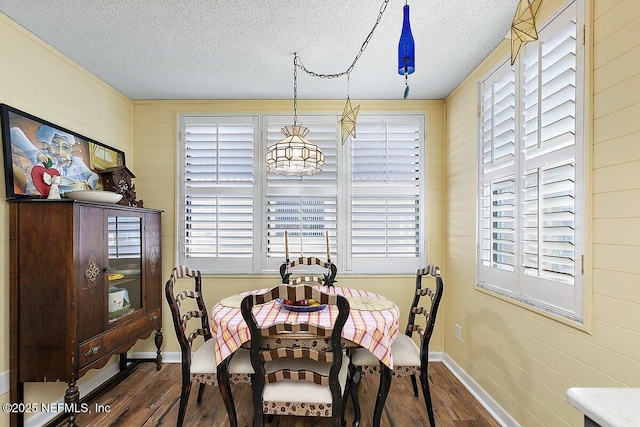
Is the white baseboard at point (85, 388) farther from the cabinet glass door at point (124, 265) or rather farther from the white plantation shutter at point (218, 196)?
the white plantation shutter at point (218, 196)

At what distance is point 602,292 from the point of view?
1529mm

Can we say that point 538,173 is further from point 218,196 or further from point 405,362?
point 218,196

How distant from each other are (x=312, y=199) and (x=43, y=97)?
2.27 metres

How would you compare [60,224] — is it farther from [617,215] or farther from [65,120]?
[617,215]

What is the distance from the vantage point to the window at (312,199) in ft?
11.0

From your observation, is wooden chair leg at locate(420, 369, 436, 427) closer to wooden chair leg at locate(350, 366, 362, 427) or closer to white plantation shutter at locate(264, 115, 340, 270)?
wooden chair leg at locate(350, 366, 362, 427)

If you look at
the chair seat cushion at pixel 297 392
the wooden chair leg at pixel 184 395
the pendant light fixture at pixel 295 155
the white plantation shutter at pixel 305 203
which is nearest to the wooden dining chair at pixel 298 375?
the chair seat cushion at pixel 297 392

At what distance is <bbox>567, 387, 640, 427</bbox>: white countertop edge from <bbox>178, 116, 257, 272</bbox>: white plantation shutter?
9.40 feet

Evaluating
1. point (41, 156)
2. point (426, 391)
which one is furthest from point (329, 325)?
point (41, 156)

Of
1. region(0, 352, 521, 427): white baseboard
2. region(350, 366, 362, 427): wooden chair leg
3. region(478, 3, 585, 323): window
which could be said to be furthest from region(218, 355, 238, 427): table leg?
region(478, 3, 585, 323): window

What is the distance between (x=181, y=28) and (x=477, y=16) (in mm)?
1907

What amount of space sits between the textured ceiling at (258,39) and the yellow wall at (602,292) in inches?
18.3

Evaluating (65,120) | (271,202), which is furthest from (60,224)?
(271,202)

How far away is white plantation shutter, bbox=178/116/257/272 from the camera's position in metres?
3.37
